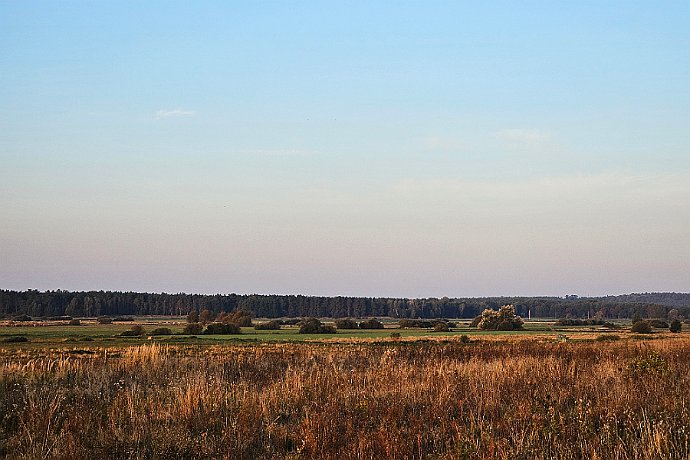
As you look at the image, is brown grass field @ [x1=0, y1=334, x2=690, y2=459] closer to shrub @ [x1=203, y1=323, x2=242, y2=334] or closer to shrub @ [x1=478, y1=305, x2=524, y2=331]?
shrub @ [x1=203, y1=323, x2=242, y2=334]

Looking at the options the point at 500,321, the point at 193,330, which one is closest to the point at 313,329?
the point at 193,330

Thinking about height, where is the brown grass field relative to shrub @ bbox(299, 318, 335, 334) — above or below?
above

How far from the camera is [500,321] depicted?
368 feet

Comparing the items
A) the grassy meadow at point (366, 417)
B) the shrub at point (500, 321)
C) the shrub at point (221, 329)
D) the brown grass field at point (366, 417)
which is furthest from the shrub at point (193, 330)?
the brown grass field at point (366, 417)

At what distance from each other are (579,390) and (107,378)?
1033cm

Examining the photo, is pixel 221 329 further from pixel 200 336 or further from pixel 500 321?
pixel 500 321

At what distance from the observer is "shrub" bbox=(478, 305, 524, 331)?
111 m

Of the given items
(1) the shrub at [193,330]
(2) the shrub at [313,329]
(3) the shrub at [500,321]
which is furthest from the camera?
(3) the shrub at [500,321]

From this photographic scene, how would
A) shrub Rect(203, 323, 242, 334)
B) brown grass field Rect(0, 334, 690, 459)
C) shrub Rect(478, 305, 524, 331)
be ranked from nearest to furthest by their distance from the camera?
1. brown grass field Rect(0, 334, 690, 459)
2. shrub Rect(203, 323, 242, 334)
3. shrub Rect(478, 305, 524, 331)

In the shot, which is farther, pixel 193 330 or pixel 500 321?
pixel 500 321

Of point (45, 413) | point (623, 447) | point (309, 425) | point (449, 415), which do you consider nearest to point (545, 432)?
point (623, 447)

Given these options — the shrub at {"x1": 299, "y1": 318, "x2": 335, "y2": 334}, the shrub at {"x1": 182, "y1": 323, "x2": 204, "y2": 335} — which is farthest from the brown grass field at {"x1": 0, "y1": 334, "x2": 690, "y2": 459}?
the shrub at {"x1": 299, "y1": 318, "x2": 335, "y2": 334}

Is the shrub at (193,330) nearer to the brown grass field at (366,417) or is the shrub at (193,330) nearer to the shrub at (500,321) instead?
the shrub at (500,321)

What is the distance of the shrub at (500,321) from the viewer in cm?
11144
